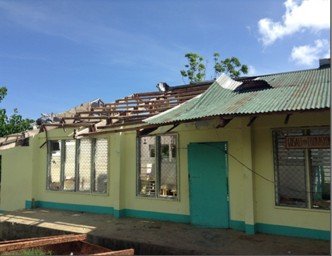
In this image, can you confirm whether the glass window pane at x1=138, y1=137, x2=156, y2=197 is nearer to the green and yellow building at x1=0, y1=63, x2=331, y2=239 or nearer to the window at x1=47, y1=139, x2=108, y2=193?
the green and yellow building at x1=0, y1=63, x2=331, y2=239

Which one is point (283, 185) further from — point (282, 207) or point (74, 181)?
point (74, 181)

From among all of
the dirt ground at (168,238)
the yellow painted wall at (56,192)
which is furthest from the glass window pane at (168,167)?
the yellow painted wall at (56,192)

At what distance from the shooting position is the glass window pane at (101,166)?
39.2ft

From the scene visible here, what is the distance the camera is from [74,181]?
1273cm

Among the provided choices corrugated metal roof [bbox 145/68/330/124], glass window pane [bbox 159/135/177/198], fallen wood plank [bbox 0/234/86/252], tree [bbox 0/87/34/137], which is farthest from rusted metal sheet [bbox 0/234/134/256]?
tree [bbox 0/87/34/137]

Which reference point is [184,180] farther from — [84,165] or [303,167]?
[84,165]

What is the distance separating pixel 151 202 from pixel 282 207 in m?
3.82

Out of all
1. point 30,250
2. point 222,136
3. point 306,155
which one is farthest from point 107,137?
point 306,155

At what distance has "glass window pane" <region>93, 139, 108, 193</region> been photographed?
1196cm

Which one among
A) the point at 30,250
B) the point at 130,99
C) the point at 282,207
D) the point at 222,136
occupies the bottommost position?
the point at 30,250

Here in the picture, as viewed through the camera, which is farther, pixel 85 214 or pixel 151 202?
pixel 85 214

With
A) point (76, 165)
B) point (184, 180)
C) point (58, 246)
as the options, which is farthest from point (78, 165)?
point (58, 246)

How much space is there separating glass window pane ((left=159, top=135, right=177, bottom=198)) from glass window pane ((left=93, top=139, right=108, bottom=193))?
2.10 metres

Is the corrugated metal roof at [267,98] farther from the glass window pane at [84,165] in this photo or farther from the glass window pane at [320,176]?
the glass window pane at [84,165]
